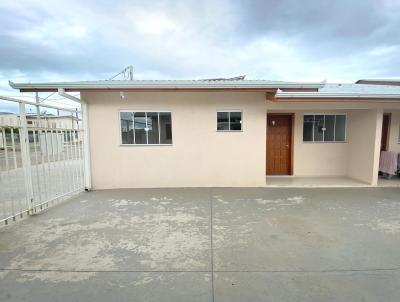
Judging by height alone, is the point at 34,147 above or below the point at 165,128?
below

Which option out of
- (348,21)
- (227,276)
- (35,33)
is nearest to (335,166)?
(348,21)

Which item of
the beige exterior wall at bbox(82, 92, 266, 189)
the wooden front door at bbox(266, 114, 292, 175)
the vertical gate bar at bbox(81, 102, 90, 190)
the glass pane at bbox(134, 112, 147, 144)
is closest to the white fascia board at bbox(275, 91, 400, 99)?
the beige exterior wall at bbox(82, 92, 266, 189)

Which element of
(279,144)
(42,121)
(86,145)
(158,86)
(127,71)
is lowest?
(279,144)

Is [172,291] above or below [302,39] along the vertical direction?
below

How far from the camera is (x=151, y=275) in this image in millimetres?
2453

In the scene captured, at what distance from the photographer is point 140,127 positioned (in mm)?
6355

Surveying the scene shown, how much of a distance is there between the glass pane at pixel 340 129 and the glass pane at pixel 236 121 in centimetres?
396

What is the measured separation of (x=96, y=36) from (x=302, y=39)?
27.5 feet

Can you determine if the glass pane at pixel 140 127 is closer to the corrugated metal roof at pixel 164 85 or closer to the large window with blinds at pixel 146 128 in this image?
the large window with blinds at pixel 146 128

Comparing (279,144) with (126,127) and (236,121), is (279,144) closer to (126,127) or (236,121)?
(236,121)

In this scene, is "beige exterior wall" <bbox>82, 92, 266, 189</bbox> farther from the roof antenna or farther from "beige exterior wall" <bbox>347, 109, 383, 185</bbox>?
the roof antenna

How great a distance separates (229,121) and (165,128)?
74.2 inches

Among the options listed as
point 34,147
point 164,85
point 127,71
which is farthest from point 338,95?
point 127,71

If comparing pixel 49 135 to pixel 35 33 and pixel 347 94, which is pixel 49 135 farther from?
pixel 347 94
